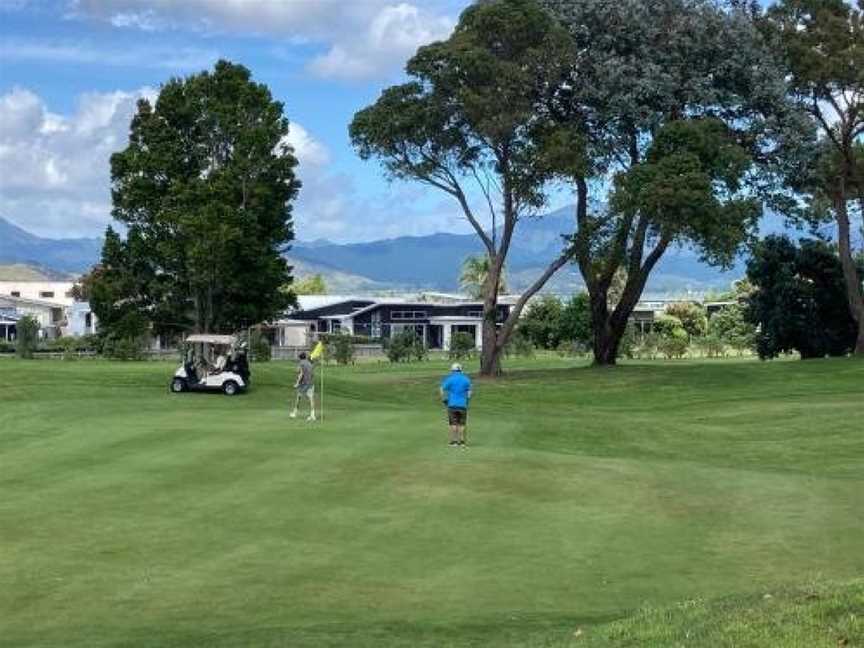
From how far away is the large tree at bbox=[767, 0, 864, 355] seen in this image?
53.0 m

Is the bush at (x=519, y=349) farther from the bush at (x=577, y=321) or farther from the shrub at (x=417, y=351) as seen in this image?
the bush at (x=577, y=321)

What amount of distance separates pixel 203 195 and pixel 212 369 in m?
10.6

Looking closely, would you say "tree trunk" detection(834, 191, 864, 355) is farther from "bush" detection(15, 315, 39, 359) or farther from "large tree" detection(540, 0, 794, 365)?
"bush" detection(15, 315, 39, 359)

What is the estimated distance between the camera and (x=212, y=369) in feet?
124

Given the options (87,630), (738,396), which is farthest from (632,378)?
(87,630)

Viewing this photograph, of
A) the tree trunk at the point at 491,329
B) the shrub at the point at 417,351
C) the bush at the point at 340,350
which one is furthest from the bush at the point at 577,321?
the tree trunk at the point at 491,329

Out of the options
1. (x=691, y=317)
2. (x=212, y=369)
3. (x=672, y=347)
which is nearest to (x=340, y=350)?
(x=672, y=347)

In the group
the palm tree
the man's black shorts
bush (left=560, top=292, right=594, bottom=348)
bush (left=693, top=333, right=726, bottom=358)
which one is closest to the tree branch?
the man's black shorts

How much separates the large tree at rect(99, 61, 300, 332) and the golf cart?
8580 mm

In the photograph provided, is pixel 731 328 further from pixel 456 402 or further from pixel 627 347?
pixel 456 402

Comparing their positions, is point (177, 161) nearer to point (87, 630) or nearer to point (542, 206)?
point (542, 206)

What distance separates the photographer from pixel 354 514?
16.0 m

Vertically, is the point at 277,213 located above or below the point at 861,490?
above

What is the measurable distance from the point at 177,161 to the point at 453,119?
11431 mm
